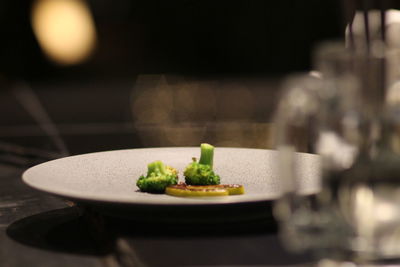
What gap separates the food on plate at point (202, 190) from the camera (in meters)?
0.81

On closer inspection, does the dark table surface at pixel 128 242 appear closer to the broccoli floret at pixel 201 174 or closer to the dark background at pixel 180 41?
the broccoli floret at pixel 201 174

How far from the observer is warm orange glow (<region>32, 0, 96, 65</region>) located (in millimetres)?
6176

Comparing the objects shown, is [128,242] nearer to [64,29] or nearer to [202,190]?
[202,190]

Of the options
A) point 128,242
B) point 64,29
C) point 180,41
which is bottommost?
point 128,242

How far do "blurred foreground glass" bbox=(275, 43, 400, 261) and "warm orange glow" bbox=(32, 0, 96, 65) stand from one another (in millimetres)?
5643

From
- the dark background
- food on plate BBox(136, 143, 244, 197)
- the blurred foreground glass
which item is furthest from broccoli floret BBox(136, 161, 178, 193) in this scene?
the dark background

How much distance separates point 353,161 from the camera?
534 mm

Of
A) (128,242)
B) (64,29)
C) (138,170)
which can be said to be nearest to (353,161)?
(128,242)

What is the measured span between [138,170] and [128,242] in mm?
326

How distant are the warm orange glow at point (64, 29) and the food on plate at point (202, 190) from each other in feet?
17.5

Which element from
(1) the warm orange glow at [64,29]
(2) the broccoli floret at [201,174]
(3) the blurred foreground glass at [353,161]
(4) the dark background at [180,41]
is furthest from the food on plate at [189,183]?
(1) the warm orange glow at [64,29]

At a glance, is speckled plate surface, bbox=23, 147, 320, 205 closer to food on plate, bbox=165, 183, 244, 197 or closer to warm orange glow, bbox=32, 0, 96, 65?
food on plate, bbox=165, 183, 244, 197

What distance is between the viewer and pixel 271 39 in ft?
20.6

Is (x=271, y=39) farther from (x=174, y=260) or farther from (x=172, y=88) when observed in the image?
(x=174, y=260)
